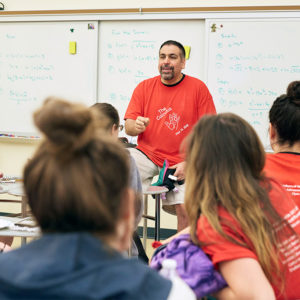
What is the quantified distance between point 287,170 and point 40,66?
11.0 feet

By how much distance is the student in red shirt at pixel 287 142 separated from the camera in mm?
1659

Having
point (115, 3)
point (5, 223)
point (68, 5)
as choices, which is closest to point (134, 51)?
point (115, 3)

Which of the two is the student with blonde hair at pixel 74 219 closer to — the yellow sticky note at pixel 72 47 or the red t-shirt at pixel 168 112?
the red t-shirt at pixel 168 112

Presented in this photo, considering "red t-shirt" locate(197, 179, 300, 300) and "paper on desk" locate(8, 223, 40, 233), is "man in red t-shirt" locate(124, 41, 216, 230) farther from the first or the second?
"red t-shirt" locate(197, 179, 300, 300)

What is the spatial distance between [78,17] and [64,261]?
155 inches

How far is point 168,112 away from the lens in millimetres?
3492

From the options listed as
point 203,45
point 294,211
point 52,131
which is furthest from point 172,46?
point 52,131

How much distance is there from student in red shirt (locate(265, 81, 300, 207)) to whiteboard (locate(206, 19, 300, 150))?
2205 millimetres

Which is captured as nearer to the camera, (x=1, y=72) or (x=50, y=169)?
(x=50, y=169)

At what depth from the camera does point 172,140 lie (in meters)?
3.45

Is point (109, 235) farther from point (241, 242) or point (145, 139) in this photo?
point (145, 139)

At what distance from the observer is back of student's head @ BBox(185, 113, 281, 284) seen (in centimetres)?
120

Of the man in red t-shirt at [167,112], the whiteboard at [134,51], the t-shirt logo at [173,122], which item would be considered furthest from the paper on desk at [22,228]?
the whiteboard at [134,51]

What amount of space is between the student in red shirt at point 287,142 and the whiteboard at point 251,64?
2205 mm
